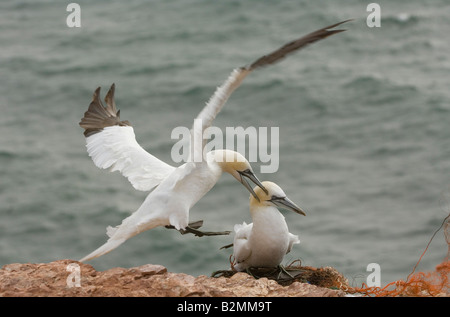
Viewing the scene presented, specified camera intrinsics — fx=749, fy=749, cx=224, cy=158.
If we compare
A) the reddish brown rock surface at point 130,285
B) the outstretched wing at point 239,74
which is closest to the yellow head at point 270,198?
the reddish brown rock surface at point 130,285

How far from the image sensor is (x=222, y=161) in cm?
598

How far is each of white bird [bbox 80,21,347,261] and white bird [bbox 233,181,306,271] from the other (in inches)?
7.5

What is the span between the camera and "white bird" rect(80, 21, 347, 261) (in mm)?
5102

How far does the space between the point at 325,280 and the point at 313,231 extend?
23.3ft

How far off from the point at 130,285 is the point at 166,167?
5.18 feet

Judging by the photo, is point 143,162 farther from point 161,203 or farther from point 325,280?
point 325,280

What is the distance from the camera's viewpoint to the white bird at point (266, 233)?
6.12m

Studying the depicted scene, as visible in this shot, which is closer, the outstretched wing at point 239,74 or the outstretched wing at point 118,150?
the outstretched wing at point 239,74

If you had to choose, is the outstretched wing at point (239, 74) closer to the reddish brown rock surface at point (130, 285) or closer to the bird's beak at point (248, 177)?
the bird's beak at point (248, 177)

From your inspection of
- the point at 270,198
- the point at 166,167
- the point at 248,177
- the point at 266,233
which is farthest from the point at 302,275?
the point at 166,167

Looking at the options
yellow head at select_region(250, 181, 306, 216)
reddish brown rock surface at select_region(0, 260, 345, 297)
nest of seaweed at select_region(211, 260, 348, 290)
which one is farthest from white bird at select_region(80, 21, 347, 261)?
nest of seaweed at select_region(211, 260, 348, 290)

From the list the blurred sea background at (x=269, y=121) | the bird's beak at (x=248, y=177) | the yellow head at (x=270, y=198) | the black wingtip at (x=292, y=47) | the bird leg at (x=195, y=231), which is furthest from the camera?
the blurred sea background at (x=269, y=121)

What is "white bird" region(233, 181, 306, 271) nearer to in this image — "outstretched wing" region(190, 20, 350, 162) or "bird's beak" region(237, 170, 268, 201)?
"bird's beak" region(237, 170, 268, 201)
